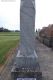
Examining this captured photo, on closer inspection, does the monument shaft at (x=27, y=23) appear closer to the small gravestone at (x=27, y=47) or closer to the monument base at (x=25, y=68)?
the small gravestone at (x=27, y=47)

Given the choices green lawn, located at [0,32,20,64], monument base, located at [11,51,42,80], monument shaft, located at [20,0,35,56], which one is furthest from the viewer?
green lawn, located at [0,32,20,64]

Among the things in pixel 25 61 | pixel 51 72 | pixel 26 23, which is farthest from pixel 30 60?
pixel 51 72

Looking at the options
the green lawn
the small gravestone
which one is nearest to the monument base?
the small gravestone

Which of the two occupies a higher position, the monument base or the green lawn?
the monument base

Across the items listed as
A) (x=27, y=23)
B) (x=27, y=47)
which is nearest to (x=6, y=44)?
(x=27, y=47)

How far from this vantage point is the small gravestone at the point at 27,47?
24.1ft

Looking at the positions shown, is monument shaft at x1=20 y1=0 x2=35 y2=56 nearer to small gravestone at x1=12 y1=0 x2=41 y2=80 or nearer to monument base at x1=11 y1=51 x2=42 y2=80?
small gravestone at x1=12 y1=0 x2=41 y2=80

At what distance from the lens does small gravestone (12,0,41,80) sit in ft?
24.1

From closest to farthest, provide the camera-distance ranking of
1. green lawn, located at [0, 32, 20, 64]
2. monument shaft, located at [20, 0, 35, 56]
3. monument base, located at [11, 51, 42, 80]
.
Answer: monument base, located at [11, 51, 42, 80] < monument shaft, located at [20, 0, 35, 56] < green lawn, located at [0, 32, 20, 64]

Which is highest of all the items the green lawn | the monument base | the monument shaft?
the monument shaft

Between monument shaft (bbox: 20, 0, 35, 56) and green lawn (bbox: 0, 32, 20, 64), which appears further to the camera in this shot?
green lawn (bbox: 0, 32, 20, 64)

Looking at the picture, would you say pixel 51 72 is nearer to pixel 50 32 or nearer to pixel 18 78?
pixel 18 78

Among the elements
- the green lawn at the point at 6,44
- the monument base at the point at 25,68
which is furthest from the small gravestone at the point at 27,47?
the green lawn at the point at 6,44

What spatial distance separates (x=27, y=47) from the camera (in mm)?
7598
